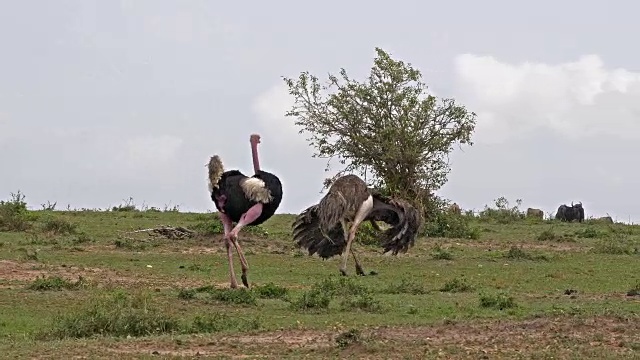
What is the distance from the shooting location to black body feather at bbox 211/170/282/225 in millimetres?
16000

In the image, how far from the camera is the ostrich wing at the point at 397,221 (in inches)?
738

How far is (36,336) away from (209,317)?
5.46ft

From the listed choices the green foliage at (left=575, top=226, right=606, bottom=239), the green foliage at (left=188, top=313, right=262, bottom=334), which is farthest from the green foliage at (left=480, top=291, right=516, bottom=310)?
the green foliage at (left=575, top=226, right=606, bottom=239)

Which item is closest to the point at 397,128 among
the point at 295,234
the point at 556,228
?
the point at 556,228

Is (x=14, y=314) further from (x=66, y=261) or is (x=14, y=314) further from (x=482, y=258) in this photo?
(x=482, y=258)

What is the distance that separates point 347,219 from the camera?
61.2ft

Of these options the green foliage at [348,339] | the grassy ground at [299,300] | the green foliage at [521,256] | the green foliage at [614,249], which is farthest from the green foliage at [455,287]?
the green foliage at [614,249]

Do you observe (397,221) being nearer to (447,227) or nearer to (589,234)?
(447,227)

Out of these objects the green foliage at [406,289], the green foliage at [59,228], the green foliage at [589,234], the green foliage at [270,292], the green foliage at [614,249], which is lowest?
the green foliage at [270,292]

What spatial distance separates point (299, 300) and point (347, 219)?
5053 mm

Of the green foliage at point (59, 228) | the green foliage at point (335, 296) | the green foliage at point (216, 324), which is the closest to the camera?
the green foliage at point (216, 324)

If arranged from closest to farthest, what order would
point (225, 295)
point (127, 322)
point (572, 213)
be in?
point (127, 322)
point (225, 295)
point (572, 213)

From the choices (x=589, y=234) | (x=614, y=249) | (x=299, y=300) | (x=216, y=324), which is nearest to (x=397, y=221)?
(x=299, y=300)

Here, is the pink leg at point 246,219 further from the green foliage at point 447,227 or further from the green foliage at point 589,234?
the green foliage at point 589,234
